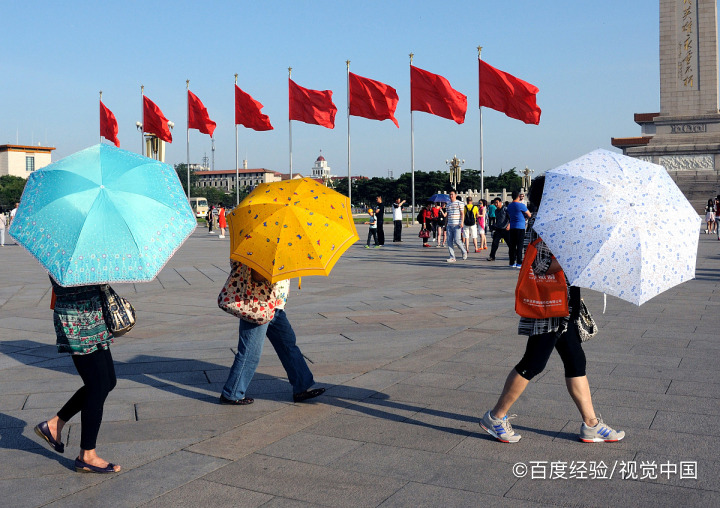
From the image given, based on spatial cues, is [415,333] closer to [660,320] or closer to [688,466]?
Result: [660,320]

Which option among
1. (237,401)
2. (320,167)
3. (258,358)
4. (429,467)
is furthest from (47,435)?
(320,167)

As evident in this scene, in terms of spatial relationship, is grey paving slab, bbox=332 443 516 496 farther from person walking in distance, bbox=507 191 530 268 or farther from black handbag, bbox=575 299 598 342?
person walking in distance, bbox=507 191 530 268

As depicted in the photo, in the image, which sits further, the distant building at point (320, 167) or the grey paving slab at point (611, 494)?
the distant building at point (320, 167)

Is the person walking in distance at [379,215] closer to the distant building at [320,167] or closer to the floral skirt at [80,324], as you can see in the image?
the floral skirt at [80,324]

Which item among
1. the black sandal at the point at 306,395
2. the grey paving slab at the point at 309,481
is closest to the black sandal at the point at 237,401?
the black sandal at the point at 306,395

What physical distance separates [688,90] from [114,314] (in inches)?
1392

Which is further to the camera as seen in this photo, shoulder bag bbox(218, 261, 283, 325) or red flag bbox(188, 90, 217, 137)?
red flag bbox(188, 90, 217, 137)

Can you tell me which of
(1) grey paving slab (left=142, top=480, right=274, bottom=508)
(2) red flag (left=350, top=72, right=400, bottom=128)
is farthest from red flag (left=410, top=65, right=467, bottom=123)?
(1) grey paving slab (left=142, top=480, right=274, bottom=508)

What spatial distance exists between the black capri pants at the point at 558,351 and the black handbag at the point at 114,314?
2087 mm

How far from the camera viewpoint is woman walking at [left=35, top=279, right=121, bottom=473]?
3.54 m

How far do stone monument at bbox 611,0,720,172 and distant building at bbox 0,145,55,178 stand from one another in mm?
104908

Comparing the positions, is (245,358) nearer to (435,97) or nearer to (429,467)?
(429,467)

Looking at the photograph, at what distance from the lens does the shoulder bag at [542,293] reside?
3727mm

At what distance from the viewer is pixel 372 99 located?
26516mm
